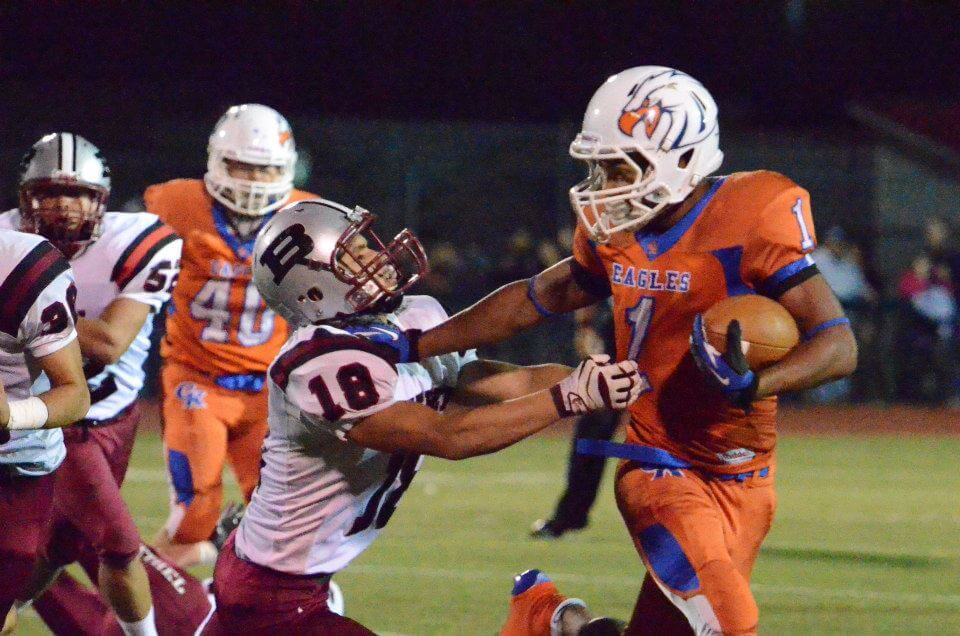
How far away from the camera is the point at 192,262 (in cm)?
699

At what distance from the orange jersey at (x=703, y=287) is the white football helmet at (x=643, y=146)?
101mm

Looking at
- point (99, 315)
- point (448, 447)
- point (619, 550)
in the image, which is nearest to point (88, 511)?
point (99, 315)

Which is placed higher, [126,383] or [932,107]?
[126,383]

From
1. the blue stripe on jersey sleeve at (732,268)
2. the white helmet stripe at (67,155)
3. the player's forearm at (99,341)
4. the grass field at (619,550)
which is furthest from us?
the grass field at (619,550)

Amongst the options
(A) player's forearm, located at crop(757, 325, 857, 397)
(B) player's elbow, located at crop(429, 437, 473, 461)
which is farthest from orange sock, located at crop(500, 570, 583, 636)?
(A) player's forearm, located at crop(757, 325, 857, 397)

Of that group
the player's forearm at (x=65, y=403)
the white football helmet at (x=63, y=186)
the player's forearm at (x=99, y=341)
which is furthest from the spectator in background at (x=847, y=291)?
the player's forearm at (x=65, y=403)

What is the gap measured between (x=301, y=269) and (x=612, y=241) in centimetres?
86

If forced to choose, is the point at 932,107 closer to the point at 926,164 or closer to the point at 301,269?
the point at 926,164

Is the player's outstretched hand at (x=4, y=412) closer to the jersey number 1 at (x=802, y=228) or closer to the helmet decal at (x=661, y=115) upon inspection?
the helmet decal at (x=661, y=115)

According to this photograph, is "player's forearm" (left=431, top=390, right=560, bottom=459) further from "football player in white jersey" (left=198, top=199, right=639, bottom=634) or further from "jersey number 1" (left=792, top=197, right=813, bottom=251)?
"jersey number 1" (left=792, top=197, right=813, bottom=251)

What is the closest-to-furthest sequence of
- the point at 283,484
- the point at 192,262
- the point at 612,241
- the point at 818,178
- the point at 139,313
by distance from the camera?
the point at 283,484
the point at 612,241
the point at 139,313
the point at 192,262
the point at 818,178

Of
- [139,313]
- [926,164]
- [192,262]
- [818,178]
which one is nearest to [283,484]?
[139,313]

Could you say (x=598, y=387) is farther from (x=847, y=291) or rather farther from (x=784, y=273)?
(x=847, y=291)

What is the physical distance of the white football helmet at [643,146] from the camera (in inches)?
159
